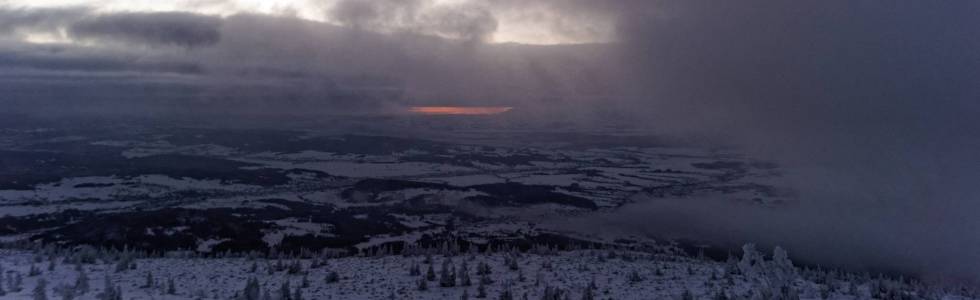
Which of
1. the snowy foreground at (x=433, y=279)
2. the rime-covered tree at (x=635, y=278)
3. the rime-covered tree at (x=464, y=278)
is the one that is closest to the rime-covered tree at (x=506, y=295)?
the snowy foreground at (x=433, y=279)

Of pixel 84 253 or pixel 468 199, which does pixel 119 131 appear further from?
pixel 84 253

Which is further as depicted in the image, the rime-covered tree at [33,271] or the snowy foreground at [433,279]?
the rime-covered tree at [33,271]

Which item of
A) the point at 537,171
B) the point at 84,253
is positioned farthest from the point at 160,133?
the point at 84,253

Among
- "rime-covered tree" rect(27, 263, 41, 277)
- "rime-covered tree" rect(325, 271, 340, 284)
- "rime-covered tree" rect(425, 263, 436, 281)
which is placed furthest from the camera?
"rime-covered tree" rect(425, 263, 436, 281)

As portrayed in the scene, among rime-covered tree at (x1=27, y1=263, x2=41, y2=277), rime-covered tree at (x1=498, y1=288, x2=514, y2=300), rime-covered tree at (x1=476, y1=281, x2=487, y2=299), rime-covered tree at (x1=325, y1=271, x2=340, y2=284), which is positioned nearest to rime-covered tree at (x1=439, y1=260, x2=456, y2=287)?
rime-covered tree at (x1=476, y1=281, x2=487, y2=299)

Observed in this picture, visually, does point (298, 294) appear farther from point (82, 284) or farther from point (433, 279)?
point (82, 284)

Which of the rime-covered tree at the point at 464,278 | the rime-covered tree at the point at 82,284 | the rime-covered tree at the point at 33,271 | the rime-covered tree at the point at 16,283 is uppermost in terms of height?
the rime-covered tree at the point at 464,278

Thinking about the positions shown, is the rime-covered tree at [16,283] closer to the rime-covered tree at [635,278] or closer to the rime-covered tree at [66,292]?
the rime-covered tree at [66,292]

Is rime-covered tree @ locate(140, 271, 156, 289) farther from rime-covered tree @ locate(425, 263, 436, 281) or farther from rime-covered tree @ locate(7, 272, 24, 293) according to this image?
rime-covered tree @ locate(425, 263, 436, 281)

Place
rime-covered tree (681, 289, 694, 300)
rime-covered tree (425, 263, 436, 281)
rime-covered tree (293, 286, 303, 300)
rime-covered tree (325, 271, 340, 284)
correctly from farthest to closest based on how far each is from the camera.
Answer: rime-covered tree (425, 263, 436, 281)
rime-covered tree (325, 271, 340, 284)
rime-covered tree (293, 286, 303, 300)
rime-covered tree (681, 289, 694, 300)
